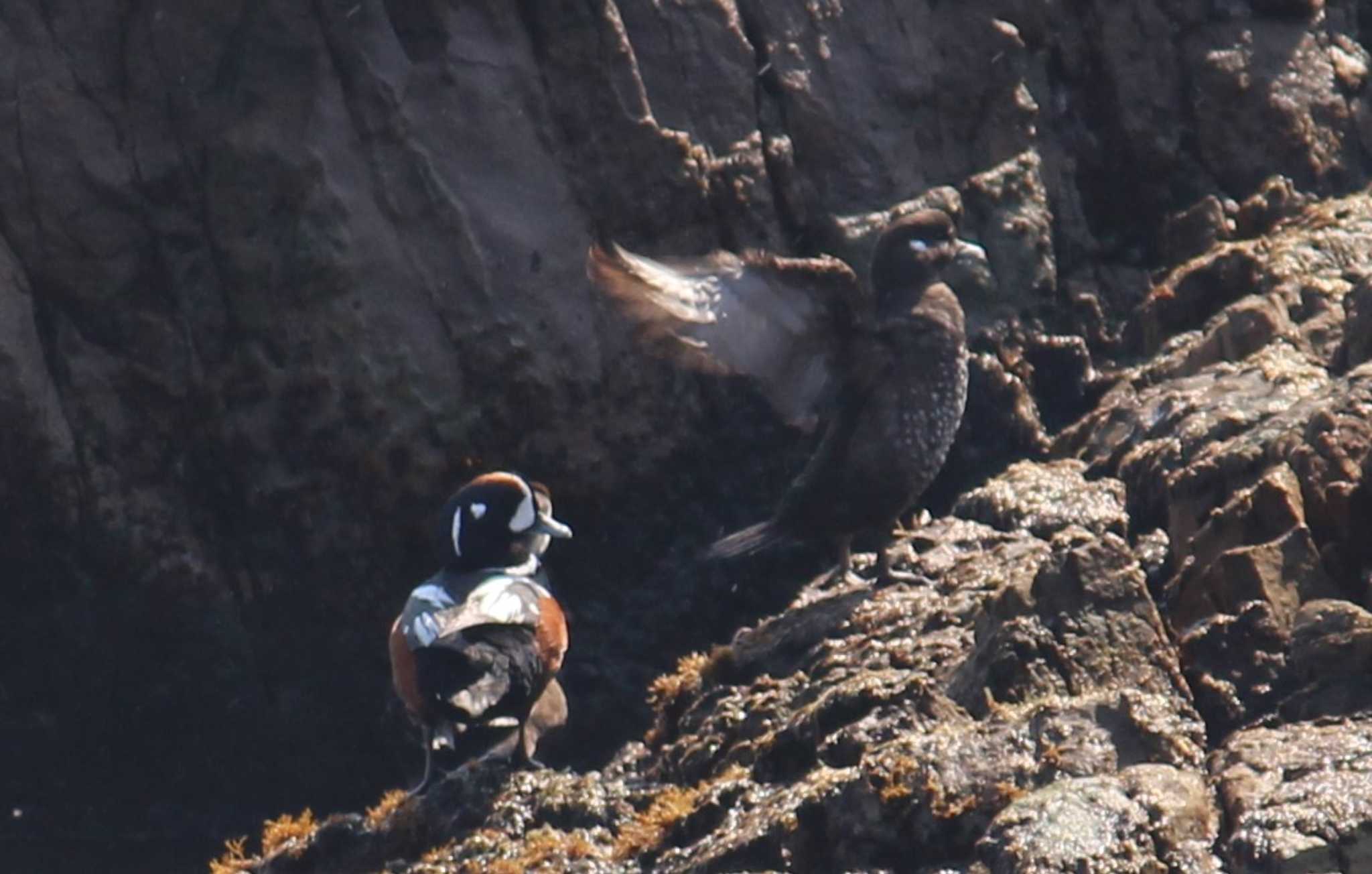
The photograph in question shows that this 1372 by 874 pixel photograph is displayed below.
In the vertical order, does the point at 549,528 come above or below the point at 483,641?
above

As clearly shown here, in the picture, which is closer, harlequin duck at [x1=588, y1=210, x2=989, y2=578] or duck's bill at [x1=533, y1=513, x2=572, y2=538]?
harlequin duck at [x1=588, y1=210, x2=989, y2=578]

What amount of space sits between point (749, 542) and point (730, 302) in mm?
1517

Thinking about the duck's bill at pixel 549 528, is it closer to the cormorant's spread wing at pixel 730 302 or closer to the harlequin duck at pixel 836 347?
the harlequin duck at pixel 836 347

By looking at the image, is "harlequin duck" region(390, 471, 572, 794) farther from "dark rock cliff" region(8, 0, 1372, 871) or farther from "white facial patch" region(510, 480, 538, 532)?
"dark rock cliff" region(8, 0, 1372, 871)

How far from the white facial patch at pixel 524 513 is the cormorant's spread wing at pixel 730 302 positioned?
1.33 m

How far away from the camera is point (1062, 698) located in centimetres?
679

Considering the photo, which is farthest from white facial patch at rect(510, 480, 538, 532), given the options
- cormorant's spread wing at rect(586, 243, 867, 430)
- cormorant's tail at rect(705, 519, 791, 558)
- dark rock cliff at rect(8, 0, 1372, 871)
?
cormorant's spread wing at rect(586, 243, 867, 430)

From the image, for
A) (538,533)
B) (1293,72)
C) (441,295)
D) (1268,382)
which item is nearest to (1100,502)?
(1268,382)

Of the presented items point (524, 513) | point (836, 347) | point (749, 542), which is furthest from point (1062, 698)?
point (524, 513)

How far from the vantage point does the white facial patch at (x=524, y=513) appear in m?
10.3

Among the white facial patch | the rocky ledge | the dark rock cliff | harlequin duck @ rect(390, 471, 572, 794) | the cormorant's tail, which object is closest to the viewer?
the rocky ledge

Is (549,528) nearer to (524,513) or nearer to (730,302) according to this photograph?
(524,513)

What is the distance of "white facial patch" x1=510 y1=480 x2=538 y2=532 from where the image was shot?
10297 millimetres

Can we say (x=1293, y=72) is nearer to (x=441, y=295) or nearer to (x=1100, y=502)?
(x=1100, y=502)
